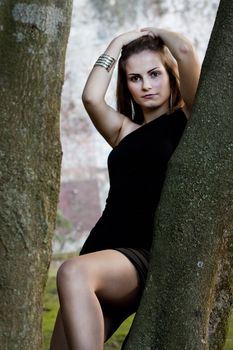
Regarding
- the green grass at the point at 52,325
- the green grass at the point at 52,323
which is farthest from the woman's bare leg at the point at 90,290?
the green grass at the point at 52,323

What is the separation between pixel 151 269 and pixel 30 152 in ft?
1.80

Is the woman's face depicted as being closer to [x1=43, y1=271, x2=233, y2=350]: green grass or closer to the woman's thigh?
the woman's thigh

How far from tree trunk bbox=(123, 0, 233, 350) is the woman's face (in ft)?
2.26

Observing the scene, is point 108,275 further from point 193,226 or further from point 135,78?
point 135,78

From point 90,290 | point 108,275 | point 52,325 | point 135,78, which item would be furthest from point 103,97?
point 52,325

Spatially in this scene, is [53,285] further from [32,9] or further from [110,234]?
[32,9]

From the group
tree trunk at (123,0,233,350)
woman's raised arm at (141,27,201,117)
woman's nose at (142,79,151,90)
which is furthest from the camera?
woman's nose at (142,79,151,90)

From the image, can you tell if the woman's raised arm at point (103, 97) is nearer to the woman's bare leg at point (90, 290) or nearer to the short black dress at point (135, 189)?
the short black dress at point (135, 189)

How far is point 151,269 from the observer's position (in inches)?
104

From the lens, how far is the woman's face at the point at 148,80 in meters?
3.33

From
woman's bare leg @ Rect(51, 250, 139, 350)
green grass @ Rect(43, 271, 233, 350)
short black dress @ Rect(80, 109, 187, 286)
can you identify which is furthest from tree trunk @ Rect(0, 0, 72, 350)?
green grass @ Rect(43, 271, 233, 350)

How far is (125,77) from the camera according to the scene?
11.3 feet

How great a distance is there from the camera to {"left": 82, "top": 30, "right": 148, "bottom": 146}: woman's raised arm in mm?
3324

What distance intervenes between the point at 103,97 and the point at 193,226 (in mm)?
935
